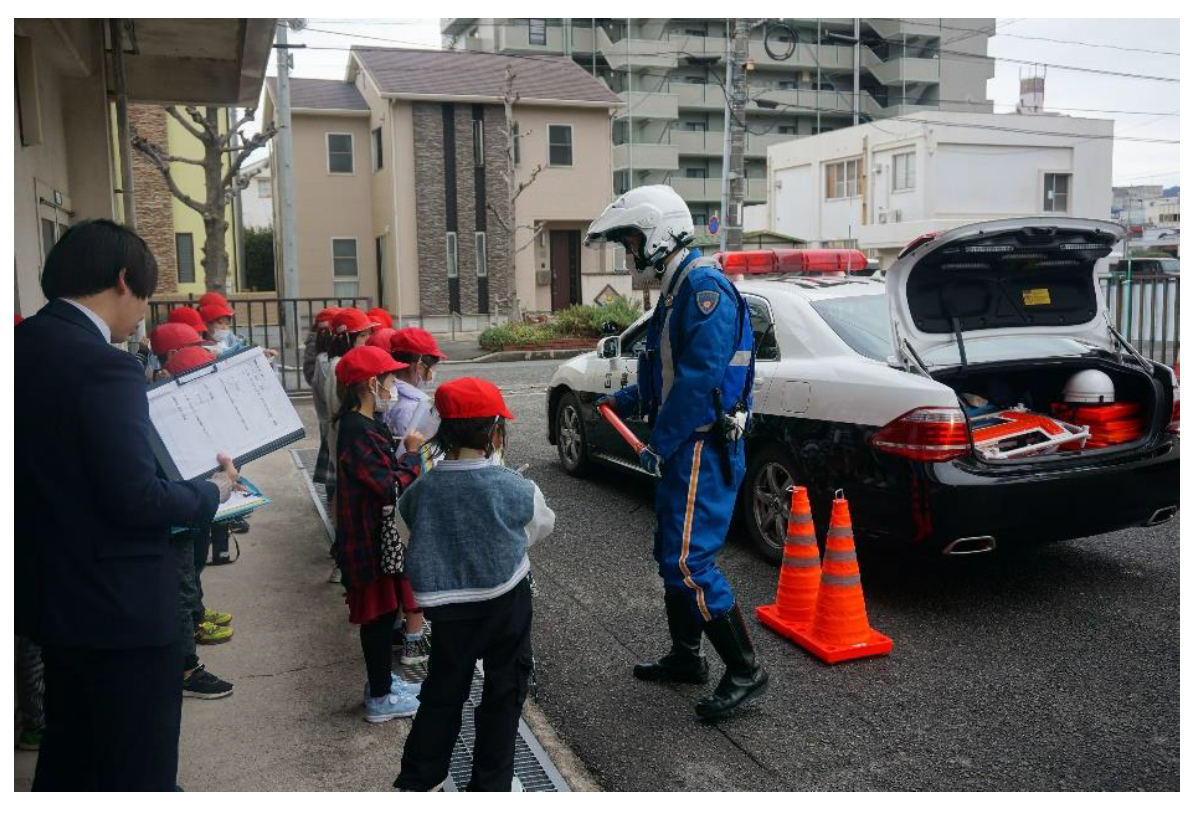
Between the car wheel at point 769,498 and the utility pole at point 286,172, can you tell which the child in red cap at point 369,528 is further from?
the utility pole at point 286,172

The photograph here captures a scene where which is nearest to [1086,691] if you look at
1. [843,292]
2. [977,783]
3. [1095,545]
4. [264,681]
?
[977,783]

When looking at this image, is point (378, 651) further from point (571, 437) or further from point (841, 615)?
point (571, 437)

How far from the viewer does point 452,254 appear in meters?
29.9

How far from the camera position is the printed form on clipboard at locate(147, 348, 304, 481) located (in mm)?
2949

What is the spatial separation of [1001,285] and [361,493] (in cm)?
369

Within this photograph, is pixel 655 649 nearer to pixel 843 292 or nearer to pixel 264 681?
pixel 264 681

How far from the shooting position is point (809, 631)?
4.90m

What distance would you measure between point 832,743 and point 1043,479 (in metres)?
1.92

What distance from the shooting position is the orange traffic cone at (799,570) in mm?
5020

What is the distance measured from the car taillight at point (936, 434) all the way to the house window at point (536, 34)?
39.9 meters

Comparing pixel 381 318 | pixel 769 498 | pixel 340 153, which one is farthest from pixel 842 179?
pixel 769 498

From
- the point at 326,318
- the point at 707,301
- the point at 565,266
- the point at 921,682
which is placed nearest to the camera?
the point at 707,301

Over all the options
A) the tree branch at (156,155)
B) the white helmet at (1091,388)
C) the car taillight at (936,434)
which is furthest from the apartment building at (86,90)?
A: the tree branch at (156,155)

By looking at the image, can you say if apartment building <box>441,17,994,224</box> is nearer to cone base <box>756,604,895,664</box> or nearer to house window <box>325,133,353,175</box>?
house window <box>325,133,353,175</box>
